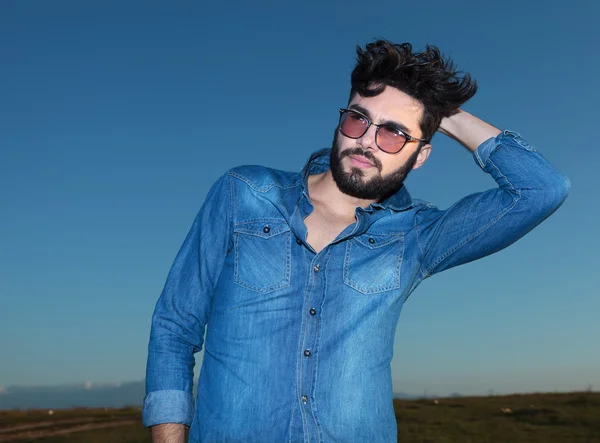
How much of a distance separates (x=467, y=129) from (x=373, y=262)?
1.44 metres

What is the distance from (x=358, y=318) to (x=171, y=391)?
1.23 meters

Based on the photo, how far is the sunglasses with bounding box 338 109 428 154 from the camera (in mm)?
4629

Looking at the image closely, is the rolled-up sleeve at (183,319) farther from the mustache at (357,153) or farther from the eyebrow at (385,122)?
the eyebrow at (385,122)

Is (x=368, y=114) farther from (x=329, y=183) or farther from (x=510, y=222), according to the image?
(x=510, y=222)

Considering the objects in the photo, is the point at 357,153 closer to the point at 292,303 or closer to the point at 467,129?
the point at 467,129

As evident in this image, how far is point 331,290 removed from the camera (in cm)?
419

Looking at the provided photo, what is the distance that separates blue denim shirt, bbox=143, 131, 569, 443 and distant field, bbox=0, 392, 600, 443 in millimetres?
12339

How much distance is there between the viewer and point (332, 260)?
14.0ft

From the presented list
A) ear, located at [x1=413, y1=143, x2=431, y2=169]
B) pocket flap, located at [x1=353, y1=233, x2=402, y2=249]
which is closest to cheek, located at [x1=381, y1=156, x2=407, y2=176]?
ear, located at [x1=413, y1=143, x2=431, y2=169]

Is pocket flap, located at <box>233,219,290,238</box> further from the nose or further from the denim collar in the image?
the nose

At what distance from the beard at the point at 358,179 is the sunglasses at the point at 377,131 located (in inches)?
3.7

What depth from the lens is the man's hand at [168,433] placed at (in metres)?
3.90

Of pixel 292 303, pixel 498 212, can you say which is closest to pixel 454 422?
pixel 498 212

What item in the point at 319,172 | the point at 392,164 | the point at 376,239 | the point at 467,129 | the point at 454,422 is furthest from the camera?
the point at 454,422
